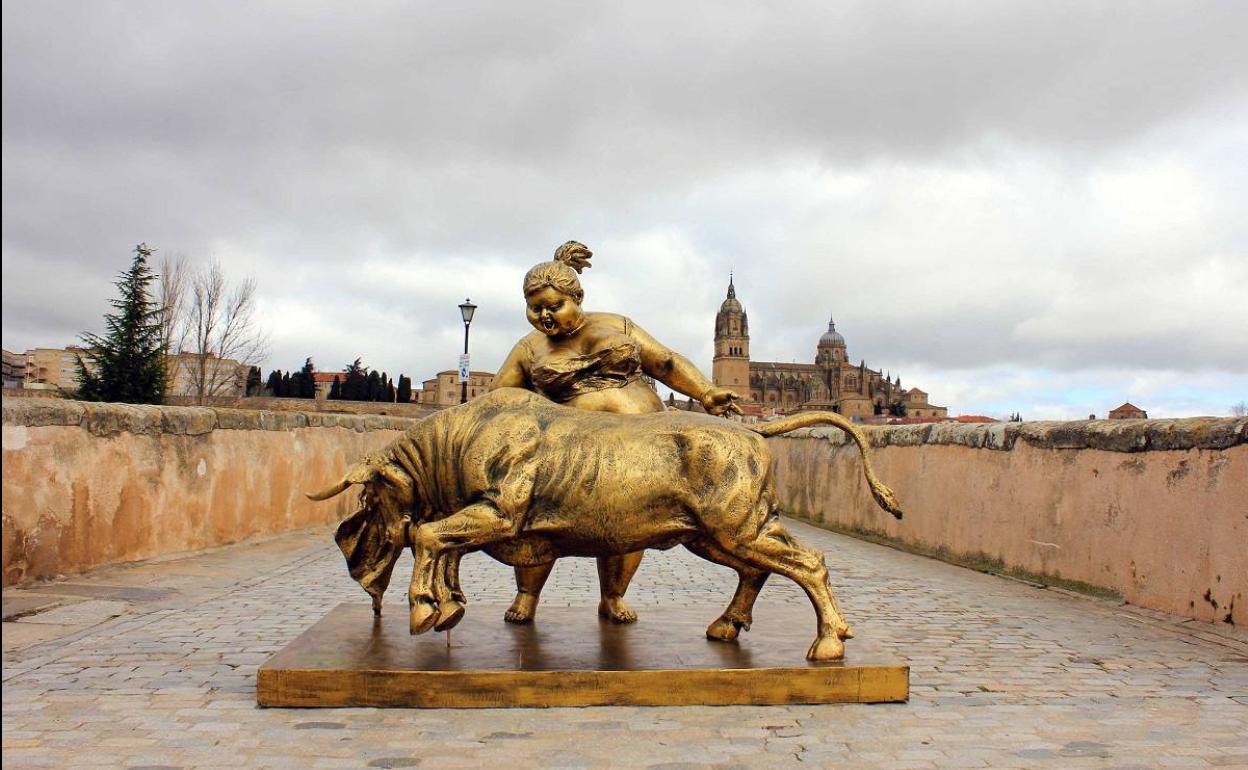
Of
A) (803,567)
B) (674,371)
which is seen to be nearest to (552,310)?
(674,371)

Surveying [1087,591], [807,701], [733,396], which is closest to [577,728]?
[807,701]

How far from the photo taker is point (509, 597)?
7.53 metres

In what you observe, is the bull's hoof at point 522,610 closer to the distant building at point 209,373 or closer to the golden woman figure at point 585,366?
the golden woman figure at point 585,366

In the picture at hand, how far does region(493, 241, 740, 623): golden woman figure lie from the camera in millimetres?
4855

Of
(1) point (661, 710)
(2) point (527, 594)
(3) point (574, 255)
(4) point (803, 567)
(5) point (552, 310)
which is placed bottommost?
(1) point (661, 710)

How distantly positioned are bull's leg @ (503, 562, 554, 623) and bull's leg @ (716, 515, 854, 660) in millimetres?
1364

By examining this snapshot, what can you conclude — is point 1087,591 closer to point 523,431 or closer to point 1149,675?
point 1149,675

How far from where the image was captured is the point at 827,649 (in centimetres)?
433

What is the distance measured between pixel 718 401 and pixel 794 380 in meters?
142

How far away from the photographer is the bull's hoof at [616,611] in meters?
5.29

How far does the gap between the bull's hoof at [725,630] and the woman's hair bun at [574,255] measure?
203 centimetres

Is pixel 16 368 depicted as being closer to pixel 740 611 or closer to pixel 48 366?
pixel 48 366

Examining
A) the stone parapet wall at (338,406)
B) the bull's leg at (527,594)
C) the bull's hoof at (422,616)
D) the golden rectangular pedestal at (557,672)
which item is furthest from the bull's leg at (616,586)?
the stone parapet wall at (338,406)

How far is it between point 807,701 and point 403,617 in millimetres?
2259
